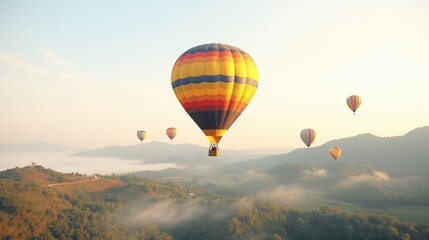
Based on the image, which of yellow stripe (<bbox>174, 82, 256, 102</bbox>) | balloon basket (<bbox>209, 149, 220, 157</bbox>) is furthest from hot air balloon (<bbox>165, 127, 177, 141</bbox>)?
balloon basket (<bbox>209, 149, 220, 157</bbox>)

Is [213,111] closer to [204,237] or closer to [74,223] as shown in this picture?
[74,223]

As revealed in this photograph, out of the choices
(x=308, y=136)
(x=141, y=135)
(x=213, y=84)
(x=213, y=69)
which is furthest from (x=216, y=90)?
(x=141, y=135)

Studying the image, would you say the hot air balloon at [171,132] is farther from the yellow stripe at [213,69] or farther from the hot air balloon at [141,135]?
the yellow stripe at [213,69]

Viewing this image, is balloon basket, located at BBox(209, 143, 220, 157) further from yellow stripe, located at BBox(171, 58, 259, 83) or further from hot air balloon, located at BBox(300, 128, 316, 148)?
hot air balloon, located at BBox(300, 128, 316, 148)

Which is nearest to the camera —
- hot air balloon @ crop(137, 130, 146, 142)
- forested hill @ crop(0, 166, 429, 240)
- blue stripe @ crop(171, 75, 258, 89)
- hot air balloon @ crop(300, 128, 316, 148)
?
blue stripe @ crop(171, 75, 258, 89)

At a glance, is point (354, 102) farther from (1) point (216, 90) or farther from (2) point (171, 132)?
(1) point (216, 90)

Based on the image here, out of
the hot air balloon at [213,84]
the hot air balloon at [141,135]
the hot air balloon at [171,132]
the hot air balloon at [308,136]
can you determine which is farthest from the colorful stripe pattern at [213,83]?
the hot air balloon at [141,135]
